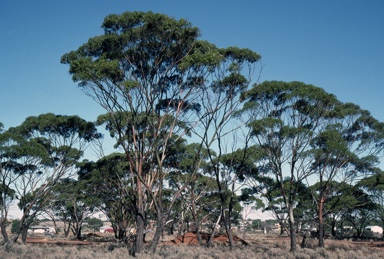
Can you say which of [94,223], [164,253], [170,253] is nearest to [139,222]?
[164,253]

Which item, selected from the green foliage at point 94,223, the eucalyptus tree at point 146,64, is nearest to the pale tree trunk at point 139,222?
the eucalyptus tree at point 146,64

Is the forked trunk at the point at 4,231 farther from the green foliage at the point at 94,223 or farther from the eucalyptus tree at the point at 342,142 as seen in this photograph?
the green foliage at the point at 94,223

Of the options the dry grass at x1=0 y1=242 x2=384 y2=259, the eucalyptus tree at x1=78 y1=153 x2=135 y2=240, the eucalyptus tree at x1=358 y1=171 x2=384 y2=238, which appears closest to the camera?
the dry grass at x1=0 y1=242 x2=384 y2=259

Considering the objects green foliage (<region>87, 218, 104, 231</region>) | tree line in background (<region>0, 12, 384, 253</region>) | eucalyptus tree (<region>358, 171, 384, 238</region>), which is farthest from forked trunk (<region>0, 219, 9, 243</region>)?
green foliage (<region>87, 218, 104, 231</region>)

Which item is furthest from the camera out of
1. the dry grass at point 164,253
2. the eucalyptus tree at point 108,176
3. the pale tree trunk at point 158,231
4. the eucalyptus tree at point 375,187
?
the eucalyptus tree at point 375,187

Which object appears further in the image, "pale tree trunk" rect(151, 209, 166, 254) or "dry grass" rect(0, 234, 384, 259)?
"pale tree trunk" rect(151, 209, 166, 254)

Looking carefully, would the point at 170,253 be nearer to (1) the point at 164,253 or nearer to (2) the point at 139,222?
(1) the point at 164,253

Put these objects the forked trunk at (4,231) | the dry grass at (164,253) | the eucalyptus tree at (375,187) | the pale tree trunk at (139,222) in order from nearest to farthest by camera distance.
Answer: the dry grass at (164,253) → the pale tree trunk at (139,222) → the forked trunk at (4,231) → the eucalyptus tree at (375,187)

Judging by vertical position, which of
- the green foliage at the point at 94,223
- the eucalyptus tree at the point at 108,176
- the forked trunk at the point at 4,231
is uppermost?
the eucalyptus tree at the point at 108,176

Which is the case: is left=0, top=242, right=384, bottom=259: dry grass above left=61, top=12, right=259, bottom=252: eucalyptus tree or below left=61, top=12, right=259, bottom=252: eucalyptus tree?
below

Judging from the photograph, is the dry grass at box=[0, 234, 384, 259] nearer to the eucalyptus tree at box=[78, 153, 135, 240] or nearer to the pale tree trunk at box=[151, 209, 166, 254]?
the pale tree trunk at box=[151, 209, 166, 254]

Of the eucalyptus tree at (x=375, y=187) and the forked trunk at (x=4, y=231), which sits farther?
the eucalyptus tree at (x=375, y=187)

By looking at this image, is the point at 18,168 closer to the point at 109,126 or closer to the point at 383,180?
the point at 109,126

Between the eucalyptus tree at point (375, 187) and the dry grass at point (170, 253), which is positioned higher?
the eucalyptus tree at point (375, 187)
